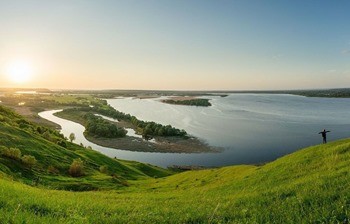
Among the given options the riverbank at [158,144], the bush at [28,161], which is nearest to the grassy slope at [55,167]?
the bush at [28,161]

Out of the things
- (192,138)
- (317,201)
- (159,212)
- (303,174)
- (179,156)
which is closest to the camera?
(317,201)

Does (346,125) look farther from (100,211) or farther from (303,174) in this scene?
(100,211)

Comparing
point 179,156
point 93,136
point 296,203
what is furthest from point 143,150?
point 296,203

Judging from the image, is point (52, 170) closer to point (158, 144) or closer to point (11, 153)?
point (11, 153)

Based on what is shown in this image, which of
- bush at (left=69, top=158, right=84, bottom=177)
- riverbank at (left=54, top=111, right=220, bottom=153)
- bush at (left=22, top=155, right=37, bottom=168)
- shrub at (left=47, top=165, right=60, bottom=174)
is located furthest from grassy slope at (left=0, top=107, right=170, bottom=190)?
riverbank at (left=54, top=111, right=220, bottom=153)

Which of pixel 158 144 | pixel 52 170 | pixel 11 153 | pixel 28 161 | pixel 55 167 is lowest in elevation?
pixel 158 144

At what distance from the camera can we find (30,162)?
49250 millimetres

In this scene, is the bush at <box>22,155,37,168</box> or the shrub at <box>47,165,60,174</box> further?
the shrub at <box>47,165,60,174</box>

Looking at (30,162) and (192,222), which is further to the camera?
(30,162)

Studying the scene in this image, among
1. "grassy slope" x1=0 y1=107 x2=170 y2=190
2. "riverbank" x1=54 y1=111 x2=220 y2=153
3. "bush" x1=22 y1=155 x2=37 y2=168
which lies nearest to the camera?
"grassy slope" x1=0 y1=107 x2=170 y2=190

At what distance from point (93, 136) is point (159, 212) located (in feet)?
463

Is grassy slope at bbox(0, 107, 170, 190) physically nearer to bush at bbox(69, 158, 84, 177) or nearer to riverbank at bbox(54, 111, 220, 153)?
bush at bbox(69, 158, 84, 177)

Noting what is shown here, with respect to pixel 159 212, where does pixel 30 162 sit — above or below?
below

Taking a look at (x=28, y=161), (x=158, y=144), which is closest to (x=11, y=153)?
(x=28, y=161)
